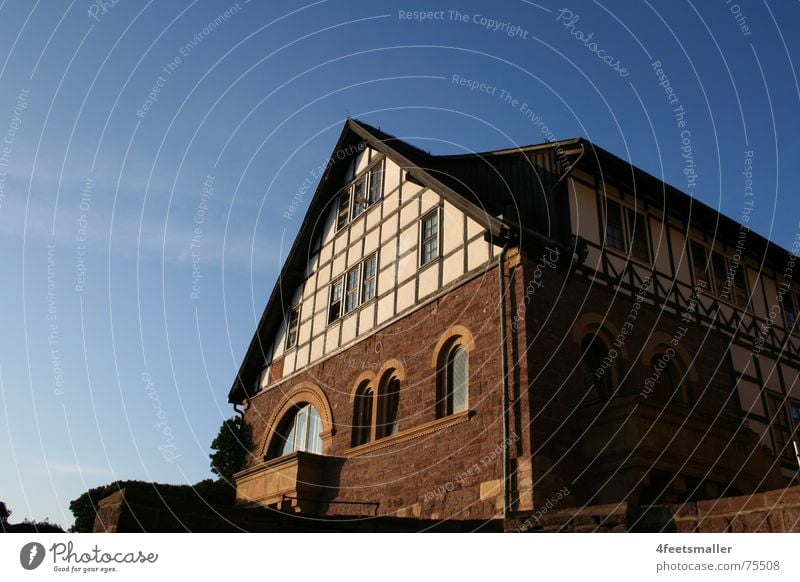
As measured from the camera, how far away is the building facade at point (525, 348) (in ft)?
43.0

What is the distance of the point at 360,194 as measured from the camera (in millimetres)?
21016

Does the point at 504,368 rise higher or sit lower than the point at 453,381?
lower

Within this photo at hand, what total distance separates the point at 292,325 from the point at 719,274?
1291 cm

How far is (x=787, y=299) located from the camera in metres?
21.0

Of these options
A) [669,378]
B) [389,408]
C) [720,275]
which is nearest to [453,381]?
[389,408]

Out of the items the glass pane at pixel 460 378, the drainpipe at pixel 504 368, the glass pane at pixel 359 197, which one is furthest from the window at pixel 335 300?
the drainpipe at pixel 504 368

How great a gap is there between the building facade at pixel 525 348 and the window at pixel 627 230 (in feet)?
0.18

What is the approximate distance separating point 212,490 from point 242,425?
235 centimetres

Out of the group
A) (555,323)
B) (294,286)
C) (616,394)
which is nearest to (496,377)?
(555,323)

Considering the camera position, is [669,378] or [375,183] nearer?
[669,378]

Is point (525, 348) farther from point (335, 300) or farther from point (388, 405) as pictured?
point (335, 300)

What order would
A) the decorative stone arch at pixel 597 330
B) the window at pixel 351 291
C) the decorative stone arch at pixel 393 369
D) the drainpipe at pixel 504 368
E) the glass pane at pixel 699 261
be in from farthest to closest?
1. the window at pixel 351 291
2. the glass pane at pixel 699 261
3. the decorative stone arch at pixel 393 369
4. the decorative stone arch at pixel 597 330
5. the drainpipe at pixel 504 368

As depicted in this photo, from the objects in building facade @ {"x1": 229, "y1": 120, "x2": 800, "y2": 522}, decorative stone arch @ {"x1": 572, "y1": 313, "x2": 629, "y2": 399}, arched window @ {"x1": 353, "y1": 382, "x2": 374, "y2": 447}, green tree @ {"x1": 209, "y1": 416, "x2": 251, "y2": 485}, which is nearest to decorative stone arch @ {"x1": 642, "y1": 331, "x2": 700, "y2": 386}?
building facade @ {"x1": 229, "y1": 120, "x2": 800, "y2": 522}

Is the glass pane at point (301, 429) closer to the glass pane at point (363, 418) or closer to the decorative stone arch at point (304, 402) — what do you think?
the decorative stone arch at point (304, 402)
